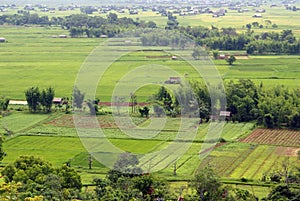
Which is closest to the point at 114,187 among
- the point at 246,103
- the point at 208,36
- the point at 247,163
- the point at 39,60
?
the point at 247,163

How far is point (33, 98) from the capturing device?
23.3 metres

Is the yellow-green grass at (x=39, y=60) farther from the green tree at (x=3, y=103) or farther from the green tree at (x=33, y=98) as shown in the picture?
the green tree at (x=33, y=98)

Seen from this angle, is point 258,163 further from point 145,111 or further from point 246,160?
point 145,111

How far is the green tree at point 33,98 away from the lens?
76.2ft

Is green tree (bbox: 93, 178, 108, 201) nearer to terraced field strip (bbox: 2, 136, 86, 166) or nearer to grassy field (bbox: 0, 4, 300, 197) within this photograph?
grassy field (bbox: 0, 4, 300, 197)

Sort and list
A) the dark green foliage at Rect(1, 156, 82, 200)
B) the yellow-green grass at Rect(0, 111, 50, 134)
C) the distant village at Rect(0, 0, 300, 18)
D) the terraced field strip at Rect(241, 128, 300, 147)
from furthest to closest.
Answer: the distant village at Rect(0, 0, 300, 18), the yellow-green grass at Rect(0, 111, 50, 134), the terraced field strip at Rect(241, 128, 300, 147), the dark green foliage at Rect(1, 156, 82, 200)

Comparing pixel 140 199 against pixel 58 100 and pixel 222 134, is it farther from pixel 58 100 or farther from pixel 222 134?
pixel 58 100

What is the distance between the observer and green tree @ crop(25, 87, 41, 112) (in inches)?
914

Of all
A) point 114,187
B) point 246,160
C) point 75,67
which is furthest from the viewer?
point 75,67

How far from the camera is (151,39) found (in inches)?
1262

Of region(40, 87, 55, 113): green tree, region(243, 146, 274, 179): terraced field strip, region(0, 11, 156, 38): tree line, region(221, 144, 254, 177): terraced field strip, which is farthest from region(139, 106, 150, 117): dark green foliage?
region(0, 11, 156, 38): tree line

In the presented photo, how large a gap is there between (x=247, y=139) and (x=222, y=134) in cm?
88

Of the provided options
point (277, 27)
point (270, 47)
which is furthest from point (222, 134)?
point (277, 27)

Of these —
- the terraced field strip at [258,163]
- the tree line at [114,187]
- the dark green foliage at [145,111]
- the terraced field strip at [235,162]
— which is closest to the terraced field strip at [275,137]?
the terraced field strip at [258,163]
